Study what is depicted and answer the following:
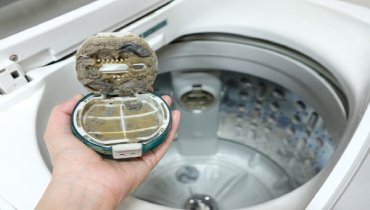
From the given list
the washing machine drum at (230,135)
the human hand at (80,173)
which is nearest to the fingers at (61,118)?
the human hand at (80,173)

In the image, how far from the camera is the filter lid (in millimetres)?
358

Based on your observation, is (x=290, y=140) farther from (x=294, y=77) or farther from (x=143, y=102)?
(x=143, y=102)

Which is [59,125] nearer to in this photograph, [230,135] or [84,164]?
[84,164]

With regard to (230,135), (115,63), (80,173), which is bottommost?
(230,135)

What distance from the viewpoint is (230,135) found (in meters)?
0.96

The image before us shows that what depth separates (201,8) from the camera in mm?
607

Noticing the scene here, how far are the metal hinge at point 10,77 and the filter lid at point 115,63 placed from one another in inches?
3.7

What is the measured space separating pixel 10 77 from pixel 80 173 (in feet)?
0.61

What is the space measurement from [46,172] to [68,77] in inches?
6.9

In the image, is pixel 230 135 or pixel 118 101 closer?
pixel 118 101

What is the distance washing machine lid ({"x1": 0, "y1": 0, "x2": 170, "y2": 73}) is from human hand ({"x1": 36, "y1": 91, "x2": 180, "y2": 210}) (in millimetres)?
94

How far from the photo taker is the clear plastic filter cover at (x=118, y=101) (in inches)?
14.0

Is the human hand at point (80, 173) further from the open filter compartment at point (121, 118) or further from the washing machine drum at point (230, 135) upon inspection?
the washing machine drum at point (230, 135)

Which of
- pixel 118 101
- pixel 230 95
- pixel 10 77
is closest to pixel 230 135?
pixel 230 95
